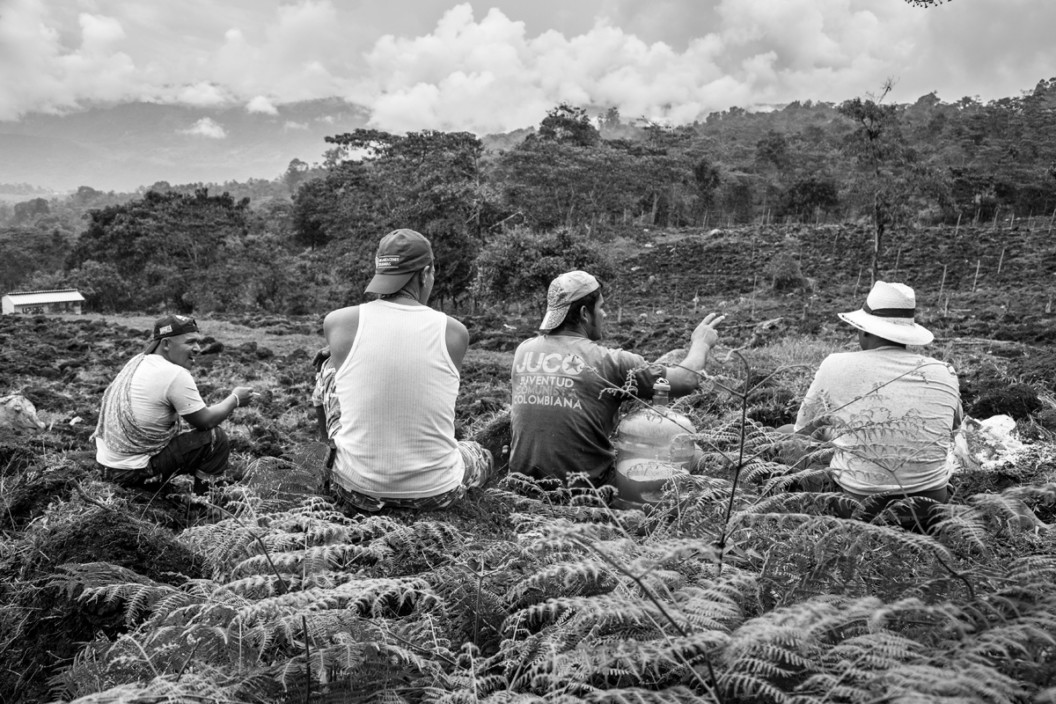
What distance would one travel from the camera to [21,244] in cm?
4184

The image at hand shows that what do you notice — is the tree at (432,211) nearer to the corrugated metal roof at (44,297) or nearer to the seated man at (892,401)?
the corrugated metal roof at (44,297)

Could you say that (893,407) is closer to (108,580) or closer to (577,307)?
(577,307)

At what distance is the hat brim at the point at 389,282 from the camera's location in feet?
8.22

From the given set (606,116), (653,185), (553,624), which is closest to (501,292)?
(553,624)

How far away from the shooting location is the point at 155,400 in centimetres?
351

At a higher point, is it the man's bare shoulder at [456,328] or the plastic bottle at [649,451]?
the man's bare shoulder at [456,328]

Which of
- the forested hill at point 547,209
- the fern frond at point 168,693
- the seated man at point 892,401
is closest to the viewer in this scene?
the fern frond at point 168,693

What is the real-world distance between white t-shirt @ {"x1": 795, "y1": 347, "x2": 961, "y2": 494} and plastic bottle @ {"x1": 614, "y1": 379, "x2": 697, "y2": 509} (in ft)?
1.50

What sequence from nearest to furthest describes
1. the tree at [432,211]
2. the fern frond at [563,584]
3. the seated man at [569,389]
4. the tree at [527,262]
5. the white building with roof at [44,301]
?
the fern frond at [563,584] < the seated man at [569,389] < the tree at [527,262] < the tree at [432,211] < the white building with roof at [44,301]

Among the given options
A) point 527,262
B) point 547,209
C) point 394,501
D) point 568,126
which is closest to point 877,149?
point 527,262

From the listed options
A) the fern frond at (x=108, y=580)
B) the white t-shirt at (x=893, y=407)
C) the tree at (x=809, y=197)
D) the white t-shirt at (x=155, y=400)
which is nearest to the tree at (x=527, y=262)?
the white t-shirt at (x=155, y=400)

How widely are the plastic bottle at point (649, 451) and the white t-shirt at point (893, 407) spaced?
0.46 meters

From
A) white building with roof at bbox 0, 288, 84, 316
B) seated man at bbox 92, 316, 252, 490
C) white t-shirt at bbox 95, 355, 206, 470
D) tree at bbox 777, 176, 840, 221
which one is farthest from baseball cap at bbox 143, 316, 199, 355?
tree at bbox 777, 176, 840, 221

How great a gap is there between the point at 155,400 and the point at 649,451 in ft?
8.34
